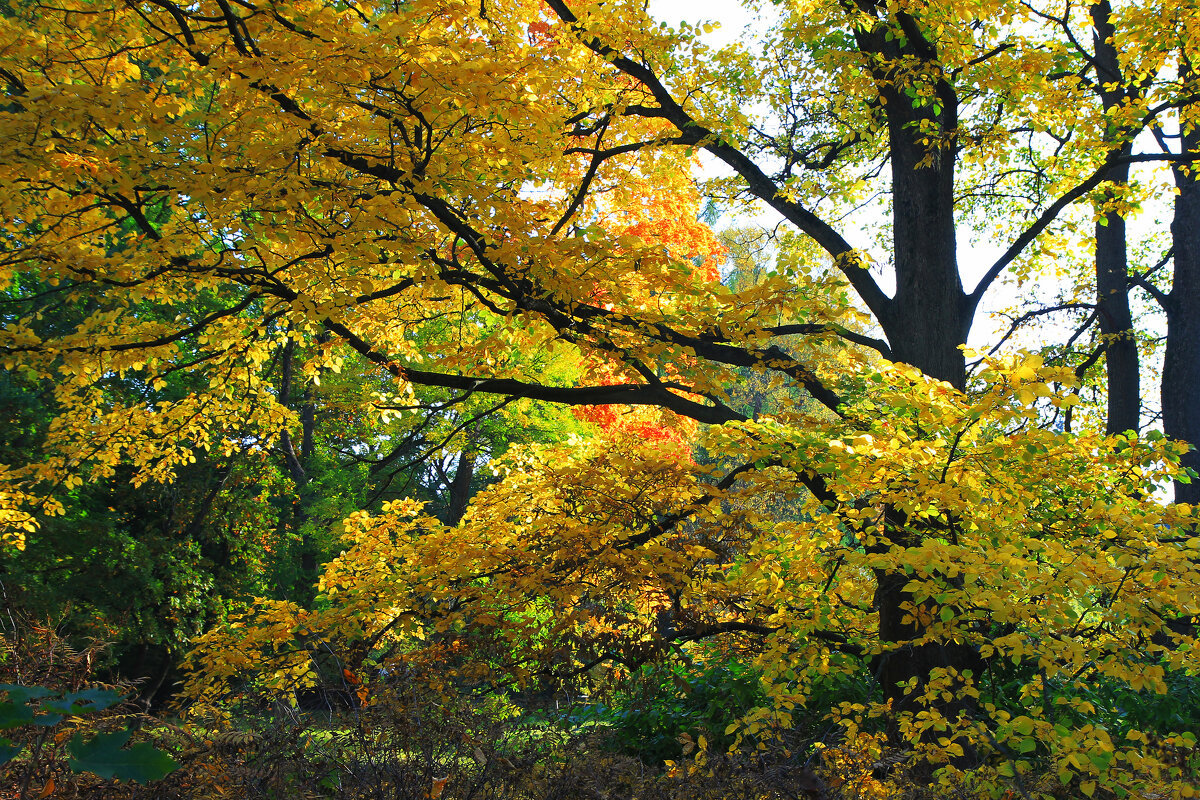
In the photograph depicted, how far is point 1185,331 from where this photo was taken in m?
9.67

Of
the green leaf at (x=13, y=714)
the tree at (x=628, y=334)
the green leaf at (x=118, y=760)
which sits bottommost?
the green leaf at (x=118, y=760)

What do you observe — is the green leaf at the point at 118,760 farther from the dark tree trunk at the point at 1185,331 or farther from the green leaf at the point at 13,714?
the dark tree trunk at the point at 1185,331

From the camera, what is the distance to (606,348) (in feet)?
19.1

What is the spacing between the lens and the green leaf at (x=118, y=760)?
108 cm

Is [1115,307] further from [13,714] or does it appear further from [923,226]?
[13,714]

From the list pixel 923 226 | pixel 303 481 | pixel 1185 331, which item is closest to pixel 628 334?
pixel 923 226

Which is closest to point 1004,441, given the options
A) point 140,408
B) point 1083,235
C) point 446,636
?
point 446,636

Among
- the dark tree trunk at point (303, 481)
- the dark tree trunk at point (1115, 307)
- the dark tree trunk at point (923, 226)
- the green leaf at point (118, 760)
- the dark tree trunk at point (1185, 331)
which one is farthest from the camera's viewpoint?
the dark tree trunk at point (303, 481)

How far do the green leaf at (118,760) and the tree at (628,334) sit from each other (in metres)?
3.09

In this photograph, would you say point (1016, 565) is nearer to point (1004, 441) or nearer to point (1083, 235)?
point (1004, 441)

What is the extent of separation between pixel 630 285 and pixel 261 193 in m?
2.55

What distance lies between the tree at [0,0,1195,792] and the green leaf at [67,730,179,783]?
10.1ft

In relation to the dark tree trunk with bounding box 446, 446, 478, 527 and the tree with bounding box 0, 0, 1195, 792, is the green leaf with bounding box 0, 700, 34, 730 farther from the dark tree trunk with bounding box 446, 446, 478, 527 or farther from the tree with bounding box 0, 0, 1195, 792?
the dark tree trunk with bounding box 446, 446, 478, 527

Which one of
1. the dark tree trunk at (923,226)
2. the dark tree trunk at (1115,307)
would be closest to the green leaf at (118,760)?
the dark tree trunk at (923,226)
